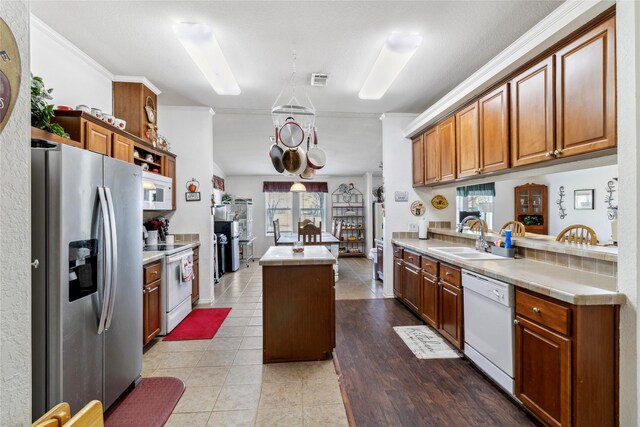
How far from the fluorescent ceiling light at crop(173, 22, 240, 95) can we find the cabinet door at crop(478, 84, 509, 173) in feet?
7.88

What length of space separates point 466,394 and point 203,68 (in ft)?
11.0

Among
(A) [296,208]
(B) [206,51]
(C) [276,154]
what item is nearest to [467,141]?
(C) [276,154]

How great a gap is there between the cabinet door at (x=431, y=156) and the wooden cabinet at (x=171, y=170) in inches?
133

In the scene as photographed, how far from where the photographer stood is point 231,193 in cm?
783

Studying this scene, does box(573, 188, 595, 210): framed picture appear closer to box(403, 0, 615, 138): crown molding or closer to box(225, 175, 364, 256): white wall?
box(403, 0, 615, 138): crown molding

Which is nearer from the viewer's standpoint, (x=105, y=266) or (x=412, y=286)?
(x=105, y=266)

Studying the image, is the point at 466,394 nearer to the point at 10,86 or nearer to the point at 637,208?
the point at 637,208

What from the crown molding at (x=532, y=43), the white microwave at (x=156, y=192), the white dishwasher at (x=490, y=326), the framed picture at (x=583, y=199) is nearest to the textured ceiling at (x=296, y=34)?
the crown molding at (x=532, y=43)

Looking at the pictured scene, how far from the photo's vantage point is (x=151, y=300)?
273 cm

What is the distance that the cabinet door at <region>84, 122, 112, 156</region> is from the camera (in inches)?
91.4

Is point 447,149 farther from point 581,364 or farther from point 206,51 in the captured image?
point 206,51

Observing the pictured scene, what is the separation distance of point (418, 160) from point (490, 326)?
8.44 feet

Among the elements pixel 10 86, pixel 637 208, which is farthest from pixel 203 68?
pixel 637 208

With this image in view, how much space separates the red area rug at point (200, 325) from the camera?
2.95 metres
